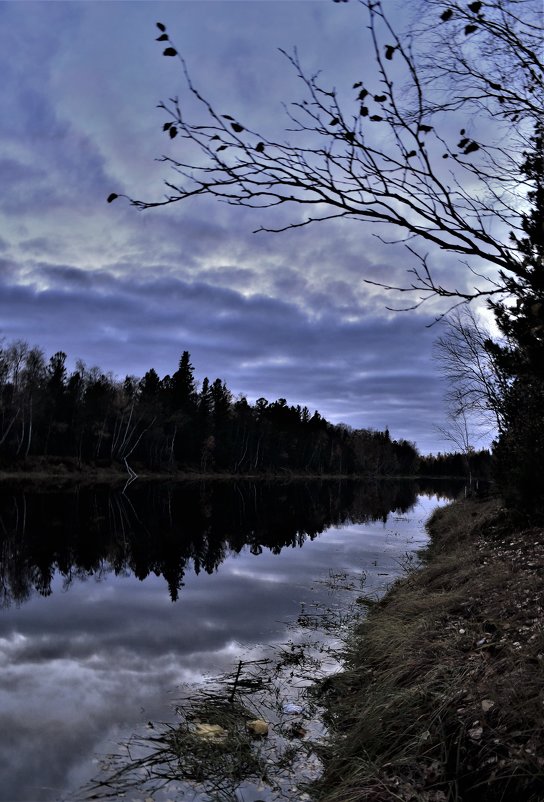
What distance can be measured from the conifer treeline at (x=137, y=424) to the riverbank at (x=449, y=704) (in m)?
51.7

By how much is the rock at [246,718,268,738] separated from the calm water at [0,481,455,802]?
4.36 ft

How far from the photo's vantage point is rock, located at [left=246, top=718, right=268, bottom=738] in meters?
5.89

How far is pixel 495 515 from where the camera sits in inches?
644

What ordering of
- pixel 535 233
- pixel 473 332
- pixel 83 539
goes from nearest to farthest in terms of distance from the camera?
pixel 535 233 → pixel 83 539 → pixel 473 332

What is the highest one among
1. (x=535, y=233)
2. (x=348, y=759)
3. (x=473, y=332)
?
(x=473, y=332)

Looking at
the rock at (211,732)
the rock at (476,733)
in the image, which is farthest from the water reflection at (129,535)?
the rock at (476,733)

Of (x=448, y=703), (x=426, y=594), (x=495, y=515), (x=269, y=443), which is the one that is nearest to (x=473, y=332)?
(x=495, y=515)

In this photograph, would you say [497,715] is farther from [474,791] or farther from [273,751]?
[273,751]

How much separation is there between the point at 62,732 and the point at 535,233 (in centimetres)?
743

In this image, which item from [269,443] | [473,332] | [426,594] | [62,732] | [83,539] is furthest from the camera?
[269,443]

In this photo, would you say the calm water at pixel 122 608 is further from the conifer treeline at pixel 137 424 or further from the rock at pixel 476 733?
the conifer treeline at pixel 137 424

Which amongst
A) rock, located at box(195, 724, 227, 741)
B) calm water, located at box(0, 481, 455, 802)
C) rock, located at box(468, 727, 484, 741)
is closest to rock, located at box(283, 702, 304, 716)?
rock, located at box(195, 724, 227, 741)

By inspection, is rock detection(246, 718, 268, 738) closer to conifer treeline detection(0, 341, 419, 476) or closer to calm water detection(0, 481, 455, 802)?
calm water detection(0, 481, 455, 802)

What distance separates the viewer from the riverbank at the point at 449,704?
376 centimetres
